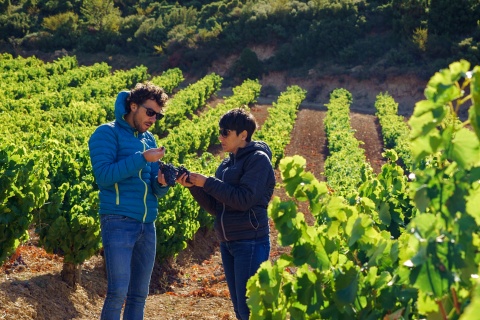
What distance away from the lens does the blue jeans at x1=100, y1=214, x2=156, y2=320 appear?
503 centimetres

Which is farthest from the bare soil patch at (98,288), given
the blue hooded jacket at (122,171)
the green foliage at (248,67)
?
the green foliage at (248,67)

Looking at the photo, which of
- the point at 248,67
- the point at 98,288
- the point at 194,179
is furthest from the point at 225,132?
the point at 248,67

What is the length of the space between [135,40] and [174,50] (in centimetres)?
442

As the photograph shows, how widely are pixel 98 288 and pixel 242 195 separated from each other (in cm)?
470

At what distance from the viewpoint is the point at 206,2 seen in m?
62.2

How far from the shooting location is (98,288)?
9164 millimetres

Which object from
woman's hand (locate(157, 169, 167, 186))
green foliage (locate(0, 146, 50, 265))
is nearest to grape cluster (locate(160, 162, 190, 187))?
woman's hand (locate(157, 169, 167, 186))

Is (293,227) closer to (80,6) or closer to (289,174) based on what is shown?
(289,174)

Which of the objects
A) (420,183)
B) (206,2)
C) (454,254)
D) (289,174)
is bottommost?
(454,254)

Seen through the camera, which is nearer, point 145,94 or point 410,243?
point 410,243

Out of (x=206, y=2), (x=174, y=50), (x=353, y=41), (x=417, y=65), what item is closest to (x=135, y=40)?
(x=174, y=50)

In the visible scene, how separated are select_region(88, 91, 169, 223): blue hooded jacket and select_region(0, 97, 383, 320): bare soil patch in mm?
2525

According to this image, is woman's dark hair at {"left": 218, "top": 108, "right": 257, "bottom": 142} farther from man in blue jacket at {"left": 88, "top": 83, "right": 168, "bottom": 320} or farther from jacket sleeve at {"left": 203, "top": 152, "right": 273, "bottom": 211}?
man in blue jacket at {"left": 88, "top": 83, "right": 168, "bottom": 320}

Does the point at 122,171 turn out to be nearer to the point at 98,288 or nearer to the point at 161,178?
the point at 161,178
